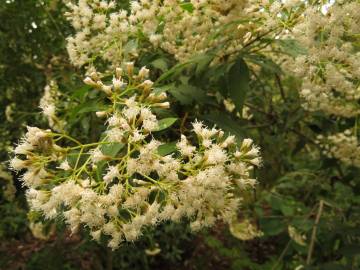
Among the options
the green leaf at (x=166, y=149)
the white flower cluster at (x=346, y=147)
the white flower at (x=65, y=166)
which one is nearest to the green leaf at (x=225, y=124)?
the green leaf at (x=166, y=149)

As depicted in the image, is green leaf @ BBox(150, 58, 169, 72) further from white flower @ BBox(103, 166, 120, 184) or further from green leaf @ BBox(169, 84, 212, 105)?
white flower @ BBox(103, 166, 120, 184)

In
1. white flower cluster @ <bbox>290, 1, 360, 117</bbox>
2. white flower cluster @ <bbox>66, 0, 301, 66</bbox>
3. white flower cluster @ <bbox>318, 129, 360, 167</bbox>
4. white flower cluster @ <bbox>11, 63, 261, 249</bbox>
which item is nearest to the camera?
white flower cluster @ <bbox>11, 63, 261, 249</bbox>

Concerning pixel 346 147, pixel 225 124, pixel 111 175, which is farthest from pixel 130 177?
pixel 346 147

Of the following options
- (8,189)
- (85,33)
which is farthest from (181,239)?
(85,33)

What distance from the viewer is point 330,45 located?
5.49ft

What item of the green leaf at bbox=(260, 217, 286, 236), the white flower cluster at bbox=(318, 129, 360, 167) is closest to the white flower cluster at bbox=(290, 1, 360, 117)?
the white flower cluster at bbox=(318, 129, 360, 167)

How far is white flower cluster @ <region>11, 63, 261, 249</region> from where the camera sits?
1304mm

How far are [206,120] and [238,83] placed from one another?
20 cm

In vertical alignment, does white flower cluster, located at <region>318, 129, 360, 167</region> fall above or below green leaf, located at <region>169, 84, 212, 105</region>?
below

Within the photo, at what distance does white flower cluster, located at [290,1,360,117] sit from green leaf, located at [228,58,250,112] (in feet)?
0.73

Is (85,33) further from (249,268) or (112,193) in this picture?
(249,268)

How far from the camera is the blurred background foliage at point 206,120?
2.01 m

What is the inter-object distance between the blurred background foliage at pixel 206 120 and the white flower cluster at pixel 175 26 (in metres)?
0.10

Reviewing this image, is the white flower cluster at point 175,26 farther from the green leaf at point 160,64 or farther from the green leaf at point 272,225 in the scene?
the green leaf at point 272,225
